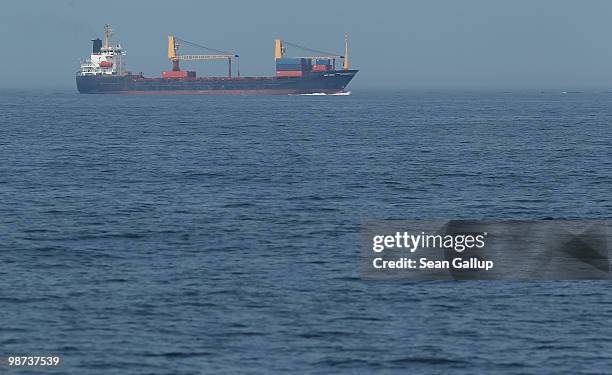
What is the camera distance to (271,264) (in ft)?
152

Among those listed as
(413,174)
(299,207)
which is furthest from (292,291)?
(413,174)

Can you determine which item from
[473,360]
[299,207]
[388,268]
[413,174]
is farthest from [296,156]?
[473,360]

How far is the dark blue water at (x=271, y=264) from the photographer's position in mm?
33438

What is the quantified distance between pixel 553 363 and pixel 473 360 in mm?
2450

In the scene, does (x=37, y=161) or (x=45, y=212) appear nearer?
(x=45, y=212)

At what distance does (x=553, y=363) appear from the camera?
3241 cm

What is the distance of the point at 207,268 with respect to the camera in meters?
45.5

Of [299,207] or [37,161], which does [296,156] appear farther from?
[299,207]

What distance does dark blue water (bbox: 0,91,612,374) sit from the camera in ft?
110

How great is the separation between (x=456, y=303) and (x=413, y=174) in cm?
4408

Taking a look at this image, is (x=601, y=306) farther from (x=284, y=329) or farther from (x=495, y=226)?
(x=495, y=226)

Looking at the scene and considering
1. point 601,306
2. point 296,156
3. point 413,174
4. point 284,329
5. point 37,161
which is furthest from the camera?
point 296,156

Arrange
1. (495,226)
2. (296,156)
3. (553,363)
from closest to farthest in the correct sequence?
(553,363)
(495,226)
(296,156)

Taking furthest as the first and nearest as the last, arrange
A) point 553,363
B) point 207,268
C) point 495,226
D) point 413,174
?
point 413,174 → point 495,226 → point 207,268 → point 553,363
